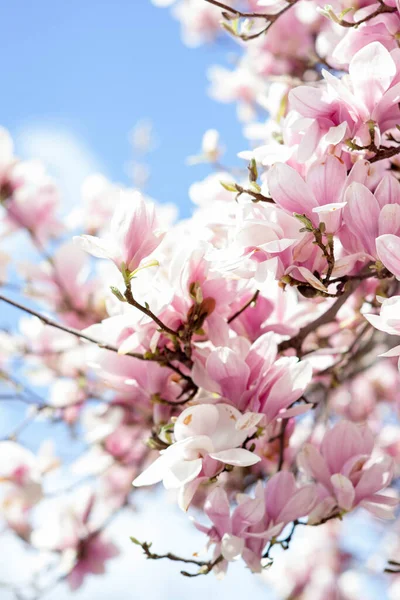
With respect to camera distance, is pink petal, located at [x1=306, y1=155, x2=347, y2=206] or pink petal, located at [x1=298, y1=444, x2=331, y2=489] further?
pink petal, located at [x1=298, y1=444, x2=331, y2=489]

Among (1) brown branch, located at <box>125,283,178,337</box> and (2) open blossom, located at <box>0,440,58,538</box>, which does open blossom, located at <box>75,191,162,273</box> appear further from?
(2) open blossom, located at <box>0,440,58,538</box>

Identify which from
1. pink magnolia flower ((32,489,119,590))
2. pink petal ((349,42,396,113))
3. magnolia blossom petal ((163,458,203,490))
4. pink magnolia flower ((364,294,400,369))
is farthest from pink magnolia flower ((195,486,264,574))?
pink magnolia flower ((32,489,119,590))

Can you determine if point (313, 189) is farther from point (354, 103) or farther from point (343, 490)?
point (343, 490)

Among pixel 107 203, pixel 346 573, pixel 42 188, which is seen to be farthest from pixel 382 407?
pixel 42 188

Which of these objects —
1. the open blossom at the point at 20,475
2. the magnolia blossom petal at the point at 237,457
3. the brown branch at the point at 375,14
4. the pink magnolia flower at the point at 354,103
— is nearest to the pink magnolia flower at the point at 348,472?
the magnolia blossom petal at the point at 237,457

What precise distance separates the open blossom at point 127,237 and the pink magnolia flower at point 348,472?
0.44m

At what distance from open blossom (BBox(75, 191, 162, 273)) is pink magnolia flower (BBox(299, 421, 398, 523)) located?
0.44 m

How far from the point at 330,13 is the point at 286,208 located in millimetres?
332

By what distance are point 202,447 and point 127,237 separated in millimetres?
305

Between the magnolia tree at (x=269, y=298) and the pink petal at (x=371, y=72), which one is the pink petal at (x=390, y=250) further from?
the pink petal at (x=371, y=72)

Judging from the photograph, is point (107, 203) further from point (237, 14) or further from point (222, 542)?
point (222, 542)

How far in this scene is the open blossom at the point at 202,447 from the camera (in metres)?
0.79

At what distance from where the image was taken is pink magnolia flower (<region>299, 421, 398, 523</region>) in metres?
0.98

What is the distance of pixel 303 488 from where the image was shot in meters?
0.97
